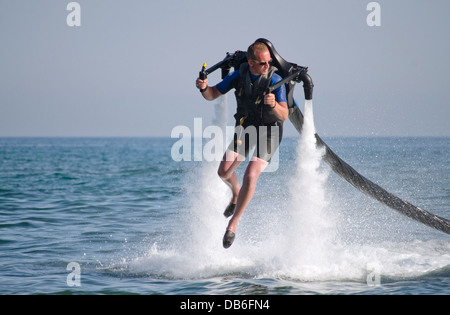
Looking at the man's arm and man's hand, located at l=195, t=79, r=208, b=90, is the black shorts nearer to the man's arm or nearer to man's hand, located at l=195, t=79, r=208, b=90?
the man's arm

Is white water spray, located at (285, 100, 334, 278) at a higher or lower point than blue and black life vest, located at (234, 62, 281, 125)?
lower

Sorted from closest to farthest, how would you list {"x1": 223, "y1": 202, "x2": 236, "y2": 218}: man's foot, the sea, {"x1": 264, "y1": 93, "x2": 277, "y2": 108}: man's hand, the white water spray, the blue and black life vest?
1. {"x1": 264, "y1": 93, "x2": 277, "y2": 108}: man's hand
2. the blue and black life vest
3. the sea
4. the white water spray
5. {"x1": 223, "y1": 202, "x2": 236, "y2": 218}: man's foot

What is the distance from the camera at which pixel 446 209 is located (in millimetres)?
13578

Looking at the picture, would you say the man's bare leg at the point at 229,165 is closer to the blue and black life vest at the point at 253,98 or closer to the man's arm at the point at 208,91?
the blue and black life vest at the point at 253,98

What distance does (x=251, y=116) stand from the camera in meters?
7.45

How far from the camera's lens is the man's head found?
7.09 meters

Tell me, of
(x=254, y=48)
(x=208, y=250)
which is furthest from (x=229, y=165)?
(x=208, y=250)

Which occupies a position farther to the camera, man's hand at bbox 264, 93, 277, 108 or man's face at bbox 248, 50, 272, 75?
man's face at bbox 248, 50, 272, 75

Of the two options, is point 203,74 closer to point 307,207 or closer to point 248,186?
point 248,186

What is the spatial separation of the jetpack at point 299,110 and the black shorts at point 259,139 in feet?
1.13

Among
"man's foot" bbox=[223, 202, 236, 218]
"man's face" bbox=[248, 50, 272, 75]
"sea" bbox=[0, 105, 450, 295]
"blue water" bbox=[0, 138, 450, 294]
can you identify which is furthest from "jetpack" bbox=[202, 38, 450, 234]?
"man's foot" bbox=[223, 202, 236, 218]

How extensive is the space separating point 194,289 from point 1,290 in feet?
8.22

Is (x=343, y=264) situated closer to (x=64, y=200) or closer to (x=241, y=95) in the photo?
(x=241, y=95)
